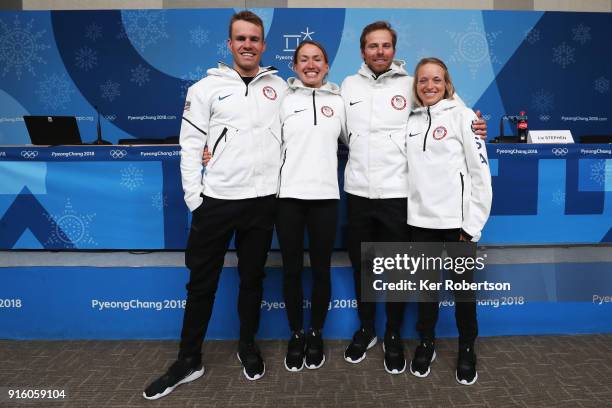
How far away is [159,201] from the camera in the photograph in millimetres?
2428

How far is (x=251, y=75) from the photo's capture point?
1892 mm

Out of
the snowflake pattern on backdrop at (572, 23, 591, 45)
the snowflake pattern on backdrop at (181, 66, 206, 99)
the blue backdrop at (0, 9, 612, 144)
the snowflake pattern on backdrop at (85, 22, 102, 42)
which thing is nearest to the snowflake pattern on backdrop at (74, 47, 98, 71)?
the blue backdrop at (0, 9, 612, 144)

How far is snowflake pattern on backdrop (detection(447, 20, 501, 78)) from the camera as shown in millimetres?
4637

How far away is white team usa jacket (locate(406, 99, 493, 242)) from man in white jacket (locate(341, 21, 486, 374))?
0.37 ft

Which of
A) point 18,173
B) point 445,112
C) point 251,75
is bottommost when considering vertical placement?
point 18,173

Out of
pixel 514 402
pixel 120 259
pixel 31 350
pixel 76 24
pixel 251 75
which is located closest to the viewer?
pixel 514 402

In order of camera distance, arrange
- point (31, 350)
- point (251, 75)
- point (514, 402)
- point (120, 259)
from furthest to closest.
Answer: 1. point (120, 259)
2. point (31, 350)
3. point (251, 75)
4. point (514, 402)

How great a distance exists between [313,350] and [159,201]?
46.5 inches

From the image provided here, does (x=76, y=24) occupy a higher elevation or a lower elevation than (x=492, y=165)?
higher

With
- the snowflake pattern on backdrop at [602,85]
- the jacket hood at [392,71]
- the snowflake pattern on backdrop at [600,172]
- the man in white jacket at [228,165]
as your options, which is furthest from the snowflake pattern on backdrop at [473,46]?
the man in white jacket at [228,165]

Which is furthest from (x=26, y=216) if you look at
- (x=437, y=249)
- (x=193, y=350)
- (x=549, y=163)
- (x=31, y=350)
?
(x=549, y=163)

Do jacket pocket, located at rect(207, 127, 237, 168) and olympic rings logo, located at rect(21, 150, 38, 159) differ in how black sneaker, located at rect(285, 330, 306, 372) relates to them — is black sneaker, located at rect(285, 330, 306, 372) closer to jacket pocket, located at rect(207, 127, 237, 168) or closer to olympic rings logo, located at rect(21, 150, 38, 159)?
jacket pocket, located at rect(207, 127, 237, 168)

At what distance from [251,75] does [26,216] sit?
1580 millimetres

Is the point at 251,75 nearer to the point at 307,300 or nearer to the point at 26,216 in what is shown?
the point at 307,300
